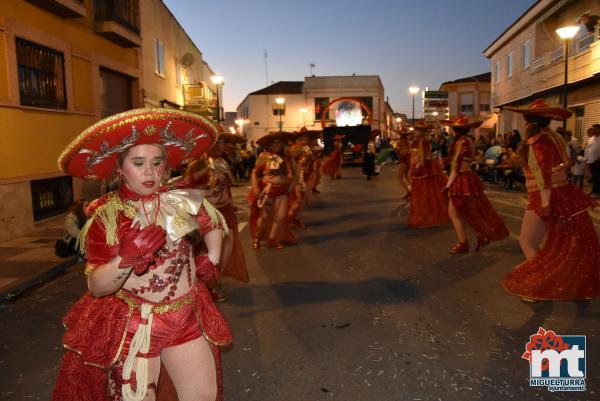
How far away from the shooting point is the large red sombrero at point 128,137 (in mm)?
2346

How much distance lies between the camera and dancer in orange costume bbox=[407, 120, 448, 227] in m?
10.0

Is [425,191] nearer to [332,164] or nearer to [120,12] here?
[120,12]

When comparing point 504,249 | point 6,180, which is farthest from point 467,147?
point 6,180

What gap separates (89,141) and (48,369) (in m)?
2.67

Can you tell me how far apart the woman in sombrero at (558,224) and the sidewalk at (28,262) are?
619 cm

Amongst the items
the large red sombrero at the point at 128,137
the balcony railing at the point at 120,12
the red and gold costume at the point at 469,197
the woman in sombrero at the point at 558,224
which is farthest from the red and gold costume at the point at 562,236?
the balcony railing at the point at 120,12

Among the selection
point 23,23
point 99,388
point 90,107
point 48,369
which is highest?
point 23,23

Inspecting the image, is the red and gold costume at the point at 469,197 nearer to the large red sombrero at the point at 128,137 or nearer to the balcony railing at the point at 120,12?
the large red sombrero at the point at 128,137

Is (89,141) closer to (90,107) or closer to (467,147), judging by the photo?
(467,147)

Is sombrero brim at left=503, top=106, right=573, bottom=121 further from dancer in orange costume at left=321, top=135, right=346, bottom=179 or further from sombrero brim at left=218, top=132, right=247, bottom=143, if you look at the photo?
dancer in orange costume at left=321, top=135, right=346, bottom=179

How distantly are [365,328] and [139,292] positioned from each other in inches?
111

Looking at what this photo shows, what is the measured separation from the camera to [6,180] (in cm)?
1035

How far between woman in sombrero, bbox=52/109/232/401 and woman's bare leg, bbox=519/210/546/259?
3.93 meters

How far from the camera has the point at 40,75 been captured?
12.0m
